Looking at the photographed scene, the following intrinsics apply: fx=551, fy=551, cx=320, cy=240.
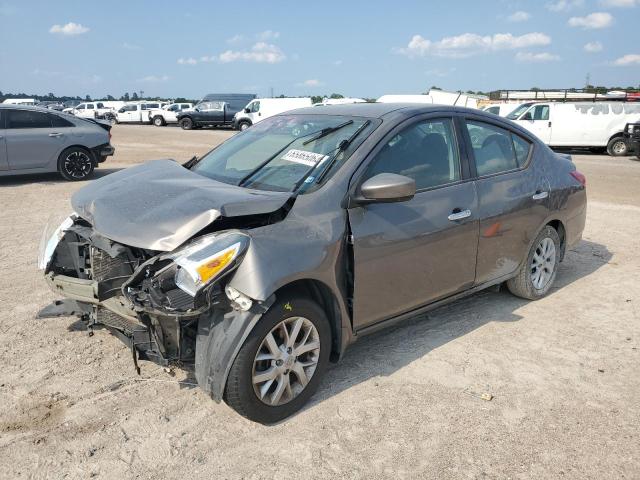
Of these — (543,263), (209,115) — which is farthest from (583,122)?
(209,115)

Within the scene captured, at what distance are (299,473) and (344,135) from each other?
2145mm

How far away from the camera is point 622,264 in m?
6.25

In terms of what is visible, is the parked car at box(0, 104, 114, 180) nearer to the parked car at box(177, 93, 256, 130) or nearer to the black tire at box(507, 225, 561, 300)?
the black tire at box(507, 225, 561, 300)

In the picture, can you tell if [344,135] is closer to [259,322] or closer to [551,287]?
[259,322]

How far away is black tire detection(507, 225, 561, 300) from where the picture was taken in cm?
488

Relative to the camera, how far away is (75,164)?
11734 mm

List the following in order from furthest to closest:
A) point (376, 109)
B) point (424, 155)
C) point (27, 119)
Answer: point (27, 119), point (376, 109), point (424, 155)

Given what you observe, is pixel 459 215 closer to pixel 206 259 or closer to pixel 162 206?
pixel 206 259

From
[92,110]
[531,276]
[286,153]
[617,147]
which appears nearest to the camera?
[286,153]

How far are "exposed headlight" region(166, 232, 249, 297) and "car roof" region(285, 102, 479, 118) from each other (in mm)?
1554

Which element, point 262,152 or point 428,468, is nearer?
point 428,468

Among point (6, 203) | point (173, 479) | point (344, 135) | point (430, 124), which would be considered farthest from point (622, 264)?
point (6, 203)

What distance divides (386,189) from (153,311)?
4.85 ft

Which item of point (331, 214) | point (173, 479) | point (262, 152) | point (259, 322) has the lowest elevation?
point (173, 479)
